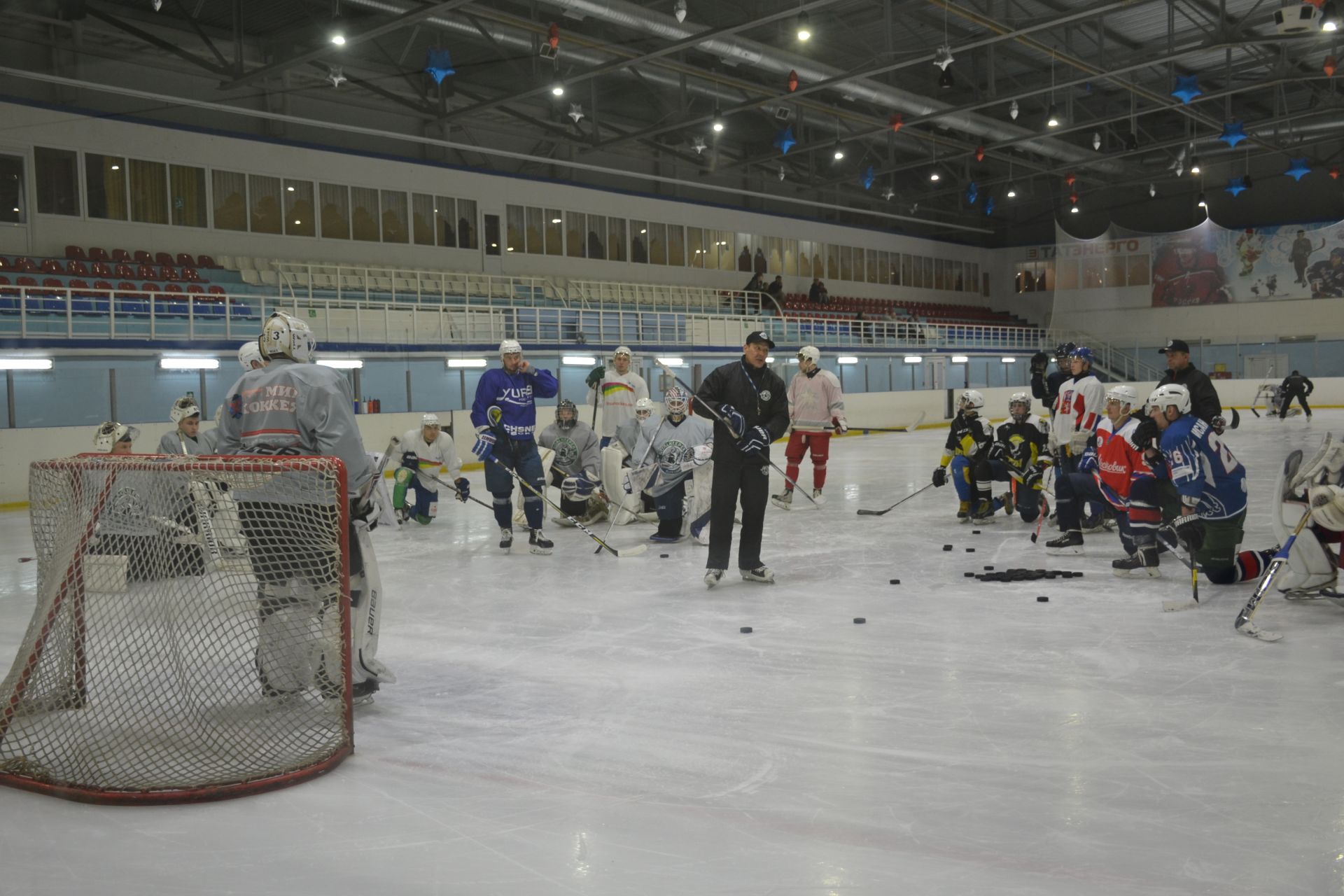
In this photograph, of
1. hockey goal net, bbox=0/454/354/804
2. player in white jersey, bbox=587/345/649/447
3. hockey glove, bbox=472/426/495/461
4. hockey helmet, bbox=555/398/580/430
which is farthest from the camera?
player in white jersey, bbox=587/345/649/447

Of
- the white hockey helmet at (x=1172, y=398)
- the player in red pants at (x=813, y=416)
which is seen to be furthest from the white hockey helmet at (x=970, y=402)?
the white hockey helmet at (x=1172, y=398)

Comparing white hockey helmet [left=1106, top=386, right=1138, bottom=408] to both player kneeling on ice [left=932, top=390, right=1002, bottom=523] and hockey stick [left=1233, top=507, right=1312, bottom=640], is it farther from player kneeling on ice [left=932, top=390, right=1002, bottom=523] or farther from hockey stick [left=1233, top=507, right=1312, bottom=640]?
player kneeling on ice [left=932, top=390, right=1002, bottom=523]

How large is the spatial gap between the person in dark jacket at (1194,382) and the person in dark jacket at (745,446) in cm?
245

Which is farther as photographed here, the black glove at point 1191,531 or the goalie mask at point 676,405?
the goalie mask at point 676,405

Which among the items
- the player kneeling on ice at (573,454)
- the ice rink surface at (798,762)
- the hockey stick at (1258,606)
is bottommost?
the ice rink surface at (798,762)

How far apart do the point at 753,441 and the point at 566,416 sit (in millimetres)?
3209

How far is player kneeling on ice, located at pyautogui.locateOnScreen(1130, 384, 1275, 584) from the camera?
5.93m

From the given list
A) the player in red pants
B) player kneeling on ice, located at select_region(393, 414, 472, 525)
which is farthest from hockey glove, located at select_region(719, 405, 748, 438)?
the player in red pants

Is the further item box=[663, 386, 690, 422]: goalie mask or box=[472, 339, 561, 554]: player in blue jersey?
box=[663, 386, 690, 422]: goalie mask

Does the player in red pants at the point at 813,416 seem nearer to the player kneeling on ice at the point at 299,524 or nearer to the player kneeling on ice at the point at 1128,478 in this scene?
the player kneeling on ice at the point at 1128,478

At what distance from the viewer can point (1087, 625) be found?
538 cm

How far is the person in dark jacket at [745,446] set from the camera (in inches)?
260

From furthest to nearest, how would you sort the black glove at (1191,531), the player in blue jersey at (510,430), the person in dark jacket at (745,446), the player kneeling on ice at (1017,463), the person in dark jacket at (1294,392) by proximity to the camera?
the person in dark jacket at (1294,392), the player kneeling on ice at (1017,463), the player in blue jersey at (510,430), the person in dark jacket at (745,446), the black glove at (1191,531)

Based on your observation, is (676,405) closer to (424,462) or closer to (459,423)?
(424,462)
